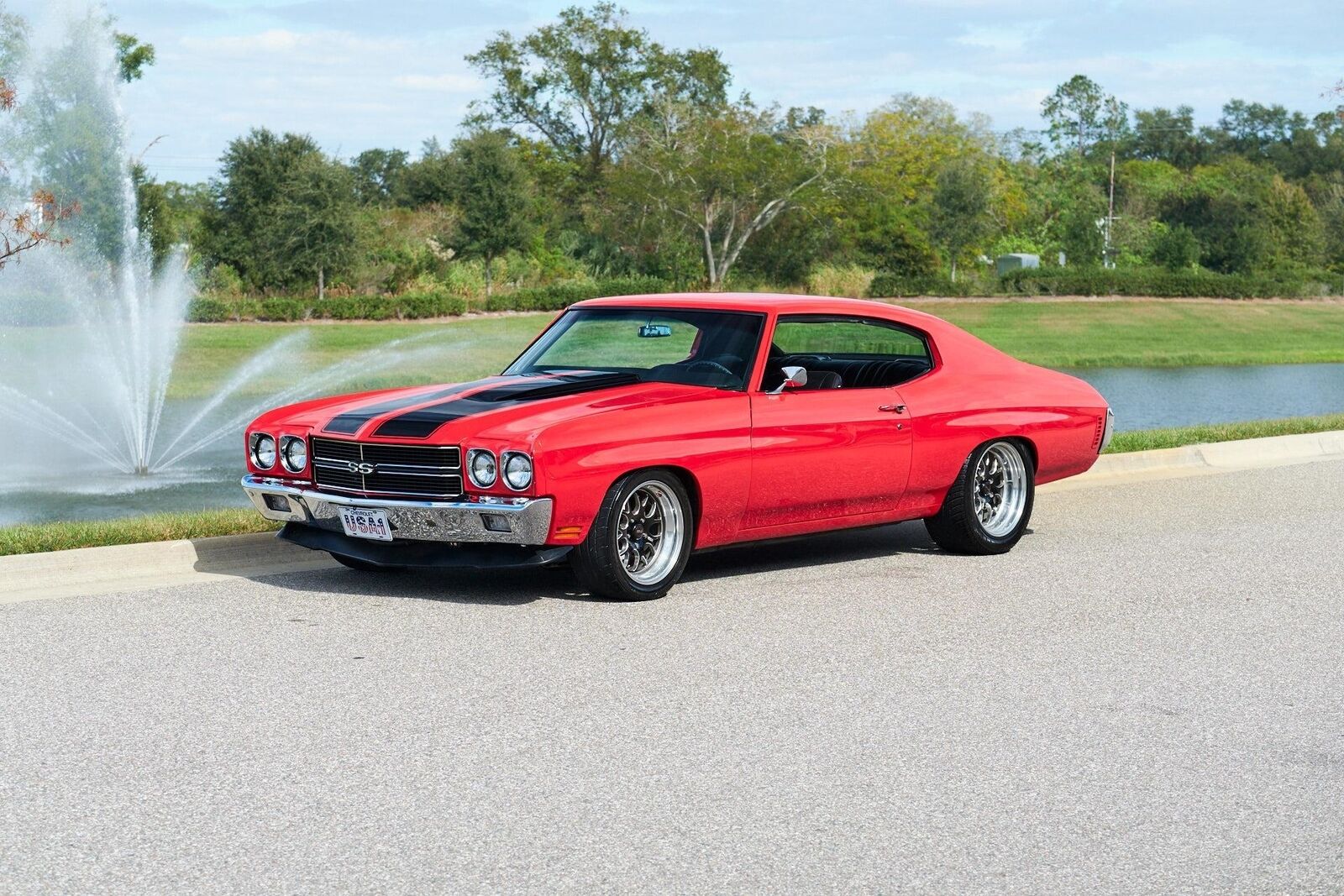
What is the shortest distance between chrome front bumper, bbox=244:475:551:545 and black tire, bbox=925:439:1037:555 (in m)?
2.97

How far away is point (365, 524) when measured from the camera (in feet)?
27.0

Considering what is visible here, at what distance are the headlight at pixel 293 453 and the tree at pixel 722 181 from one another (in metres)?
47.2

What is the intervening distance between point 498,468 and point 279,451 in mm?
1429

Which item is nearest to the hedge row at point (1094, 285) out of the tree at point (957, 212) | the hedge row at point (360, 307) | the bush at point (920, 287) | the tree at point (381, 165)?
the bush at point (920, 287)

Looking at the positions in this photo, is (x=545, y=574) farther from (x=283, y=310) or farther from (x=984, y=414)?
(x=283, y=310)

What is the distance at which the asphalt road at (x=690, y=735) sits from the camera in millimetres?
4574

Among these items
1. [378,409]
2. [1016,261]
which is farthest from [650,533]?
[1016,261]

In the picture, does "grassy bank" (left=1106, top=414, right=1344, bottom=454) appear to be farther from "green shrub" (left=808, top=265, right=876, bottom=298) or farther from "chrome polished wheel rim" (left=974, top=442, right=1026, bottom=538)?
"green shrub" (left=808, top=265, right=876, bottom=298)

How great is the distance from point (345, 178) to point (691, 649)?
36.5 meters

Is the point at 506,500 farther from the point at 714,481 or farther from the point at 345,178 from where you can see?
the point at 345,178

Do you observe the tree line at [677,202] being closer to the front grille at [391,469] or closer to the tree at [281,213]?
the tree at [281,213]

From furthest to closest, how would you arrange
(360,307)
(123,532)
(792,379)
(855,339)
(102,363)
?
(360,307) → (102,363) → (855,339) → (123,532) → (792,379)

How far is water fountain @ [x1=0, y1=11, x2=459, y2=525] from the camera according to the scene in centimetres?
1835

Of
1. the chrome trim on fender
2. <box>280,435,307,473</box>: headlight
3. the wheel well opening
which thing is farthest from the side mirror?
the chrome trim on fender
